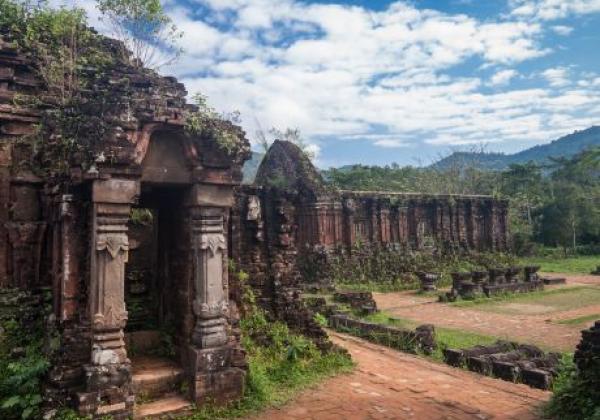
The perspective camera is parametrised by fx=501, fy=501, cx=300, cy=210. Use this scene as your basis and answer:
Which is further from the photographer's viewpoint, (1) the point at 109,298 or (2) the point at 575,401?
(2) the point at 575,401

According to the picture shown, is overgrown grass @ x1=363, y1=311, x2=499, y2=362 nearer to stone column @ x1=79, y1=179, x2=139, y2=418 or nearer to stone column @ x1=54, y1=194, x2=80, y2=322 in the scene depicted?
stone column @ x1=79, y1=179, x2=139, y2=418

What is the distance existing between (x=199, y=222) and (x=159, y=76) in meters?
2.73

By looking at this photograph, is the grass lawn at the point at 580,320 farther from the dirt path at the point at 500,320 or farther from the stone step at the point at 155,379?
the stone step at the point at 155,379

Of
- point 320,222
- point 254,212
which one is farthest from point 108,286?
point 320,222

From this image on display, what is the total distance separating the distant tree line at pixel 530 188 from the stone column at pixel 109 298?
23927mm

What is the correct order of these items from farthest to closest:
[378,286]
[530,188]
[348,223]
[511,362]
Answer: [530,188] → [348,223] → [378,286] → [511,362]

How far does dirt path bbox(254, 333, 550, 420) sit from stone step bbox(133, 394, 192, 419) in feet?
2.81

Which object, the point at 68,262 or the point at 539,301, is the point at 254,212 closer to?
the point at 68,262

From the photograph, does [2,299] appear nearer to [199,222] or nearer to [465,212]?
[199,222]

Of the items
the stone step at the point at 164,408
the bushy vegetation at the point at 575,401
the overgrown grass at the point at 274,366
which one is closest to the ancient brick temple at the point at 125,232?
the stone step at the point at 164,408

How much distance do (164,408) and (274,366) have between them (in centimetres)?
185

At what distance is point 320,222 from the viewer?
18891 mm

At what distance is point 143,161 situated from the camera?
5.90 meters

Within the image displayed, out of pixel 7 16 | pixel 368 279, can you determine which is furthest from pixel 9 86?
pixel 368 279
